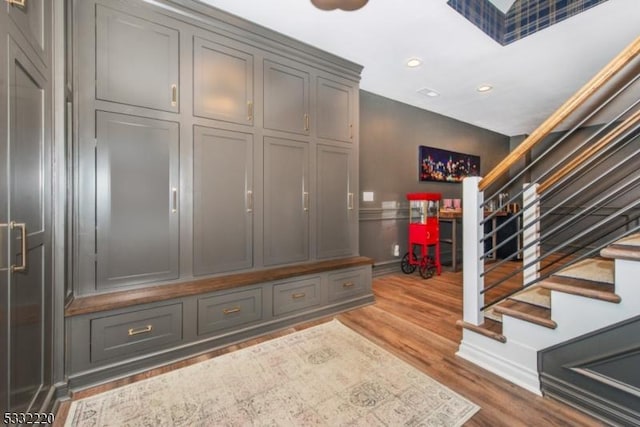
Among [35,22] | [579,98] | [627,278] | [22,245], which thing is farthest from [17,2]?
[627,278]

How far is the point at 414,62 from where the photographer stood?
125 inches

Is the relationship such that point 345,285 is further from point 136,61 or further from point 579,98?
point 136,61

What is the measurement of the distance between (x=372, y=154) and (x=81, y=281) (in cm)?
360

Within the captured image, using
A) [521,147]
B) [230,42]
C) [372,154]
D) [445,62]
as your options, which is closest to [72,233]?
[230,42]

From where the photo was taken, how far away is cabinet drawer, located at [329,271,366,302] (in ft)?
9.55

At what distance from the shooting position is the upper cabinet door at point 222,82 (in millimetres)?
2301

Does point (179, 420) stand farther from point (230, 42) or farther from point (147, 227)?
point (230, 42)

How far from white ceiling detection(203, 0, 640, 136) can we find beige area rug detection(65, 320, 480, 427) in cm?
285

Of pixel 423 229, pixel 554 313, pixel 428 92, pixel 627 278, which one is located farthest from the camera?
pixel 423 229

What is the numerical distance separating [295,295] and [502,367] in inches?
66.7

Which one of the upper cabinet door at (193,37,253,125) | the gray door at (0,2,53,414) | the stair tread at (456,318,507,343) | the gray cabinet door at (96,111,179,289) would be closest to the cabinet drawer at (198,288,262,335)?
the gray cabinet door at (96,111,179,289)

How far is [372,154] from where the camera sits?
4148 millimetres

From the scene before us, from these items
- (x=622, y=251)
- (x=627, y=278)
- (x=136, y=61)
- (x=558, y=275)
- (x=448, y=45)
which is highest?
(x=448, y=45)

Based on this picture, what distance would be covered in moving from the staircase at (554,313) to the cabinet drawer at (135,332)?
2.18 m
